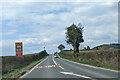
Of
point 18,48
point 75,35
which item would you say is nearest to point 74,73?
point 18,48

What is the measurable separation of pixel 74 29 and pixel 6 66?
48670 mm

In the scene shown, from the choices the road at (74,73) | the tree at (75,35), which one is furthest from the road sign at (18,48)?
the tree at (75,35)

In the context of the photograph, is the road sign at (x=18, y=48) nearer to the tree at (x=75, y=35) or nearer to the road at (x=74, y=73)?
the road at (x=74, y=73)

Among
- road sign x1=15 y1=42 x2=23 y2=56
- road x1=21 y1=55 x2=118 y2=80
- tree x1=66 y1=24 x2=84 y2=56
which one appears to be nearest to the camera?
road x1=21 y1=55 x2=118 y2=80

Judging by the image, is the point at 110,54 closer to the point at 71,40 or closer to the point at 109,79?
the point at 109,79

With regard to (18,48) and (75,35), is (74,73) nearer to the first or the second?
(18,48)

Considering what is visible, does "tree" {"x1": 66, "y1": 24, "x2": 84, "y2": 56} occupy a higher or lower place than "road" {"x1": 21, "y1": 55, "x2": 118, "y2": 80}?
higher

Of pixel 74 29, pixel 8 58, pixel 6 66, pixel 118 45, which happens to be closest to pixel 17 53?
pixel 6 66

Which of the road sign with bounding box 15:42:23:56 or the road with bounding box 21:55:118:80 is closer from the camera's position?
the road with bounding box 21:55:118:80

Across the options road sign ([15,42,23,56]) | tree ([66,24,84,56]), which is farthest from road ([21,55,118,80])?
tree ([66,24,84,56])

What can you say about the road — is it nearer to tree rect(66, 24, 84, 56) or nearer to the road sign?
the road sign

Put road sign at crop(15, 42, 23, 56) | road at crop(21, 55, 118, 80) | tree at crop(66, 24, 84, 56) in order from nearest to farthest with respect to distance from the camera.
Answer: road at crop(21, 55, 118, 80) < road sign at crop(15, 42, 23, 56) < tree at crop(66, 24, 84, 56)

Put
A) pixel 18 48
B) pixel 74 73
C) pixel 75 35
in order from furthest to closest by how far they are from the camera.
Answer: pixel 75 35
pixel 18 48
pixel 74 73

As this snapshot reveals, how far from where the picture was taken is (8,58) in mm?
31125
